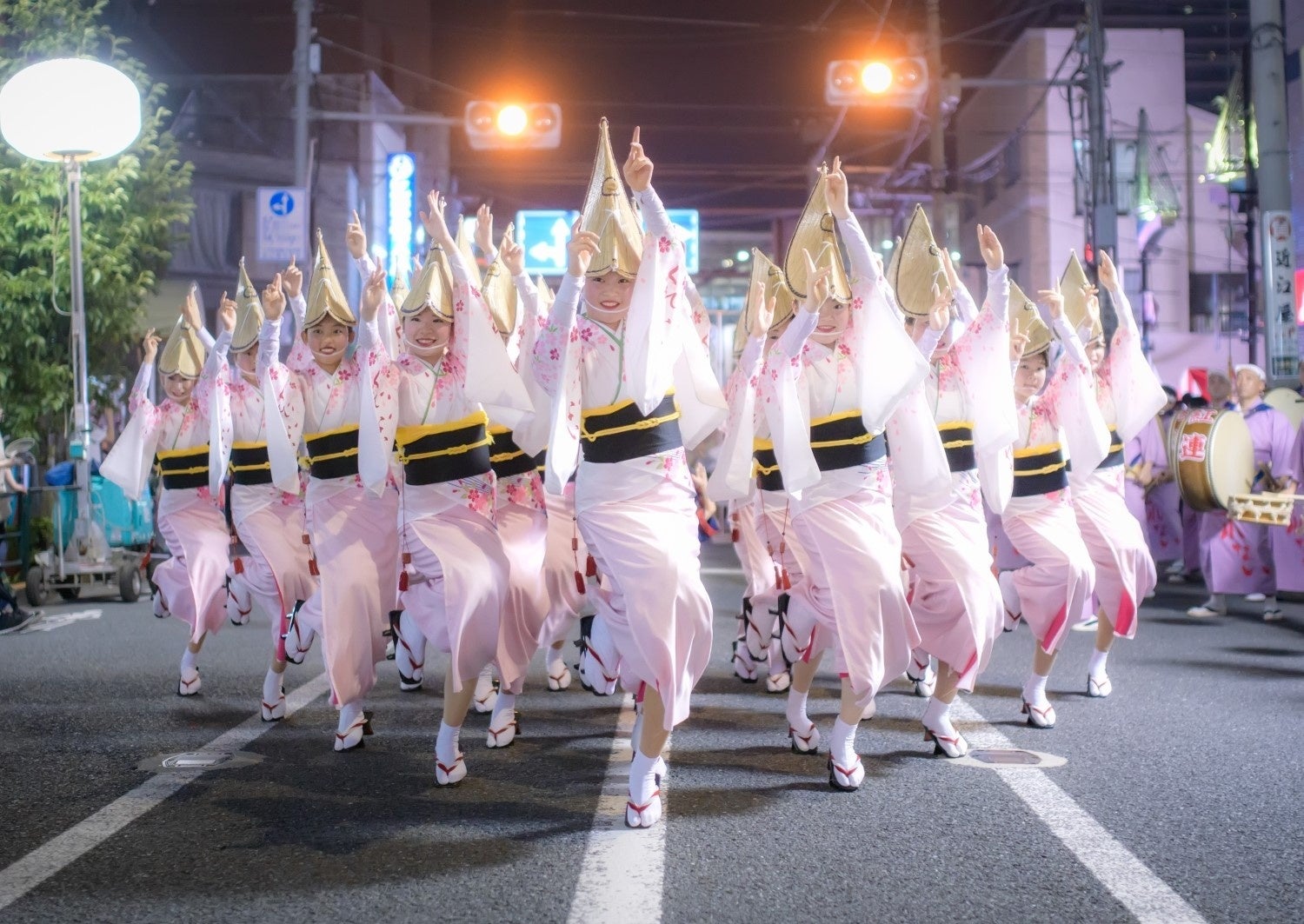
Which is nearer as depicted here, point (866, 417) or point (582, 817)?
point (582, 817)

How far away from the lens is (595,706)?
6.93 metres

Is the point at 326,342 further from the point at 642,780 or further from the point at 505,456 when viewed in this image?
the point at 642,780

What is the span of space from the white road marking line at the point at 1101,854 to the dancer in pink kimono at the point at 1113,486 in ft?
6.54

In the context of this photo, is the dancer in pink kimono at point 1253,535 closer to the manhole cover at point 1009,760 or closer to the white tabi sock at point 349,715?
the manhole cover at point 1009,760

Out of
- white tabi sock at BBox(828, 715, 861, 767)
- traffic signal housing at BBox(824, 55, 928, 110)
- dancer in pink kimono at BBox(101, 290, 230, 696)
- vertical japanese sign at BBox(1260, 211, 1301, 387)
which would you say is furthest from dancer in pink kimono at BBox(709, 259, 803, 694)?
traffic signal housing at BBox(824, 55, 928, 110)

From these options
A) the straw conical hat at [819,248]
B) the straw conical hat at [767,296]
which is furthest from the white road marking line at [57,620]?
the straw conical hat at [819,248]

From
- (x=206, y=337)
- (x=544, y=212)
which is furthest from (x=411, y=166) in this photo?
(x=206, y=337)

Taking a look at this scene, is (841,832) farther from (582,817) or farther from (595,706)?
(595,706)

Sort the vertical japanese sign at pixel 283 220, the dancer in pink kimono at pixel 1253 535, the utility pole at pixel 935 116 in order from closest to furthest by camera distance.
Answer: the dancer in pink kimono at pixel 1253 535 < the vertical japanese sign at pixel 283 220 < the utility pole at pixel 935 116

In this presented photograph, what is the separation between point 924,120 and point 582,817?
22.3 m

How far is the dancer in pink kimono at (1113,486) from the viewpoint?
7.06 metres

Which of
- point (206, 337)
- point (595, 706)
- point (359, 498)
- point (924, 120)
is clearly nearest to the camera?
point (359, 498)

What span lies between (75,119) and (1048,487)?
8.56 m

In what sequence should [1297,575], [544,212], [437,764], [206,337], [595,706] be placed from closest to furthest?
[437,764], [595,706], [206,337], [1297,575], [544,212]
